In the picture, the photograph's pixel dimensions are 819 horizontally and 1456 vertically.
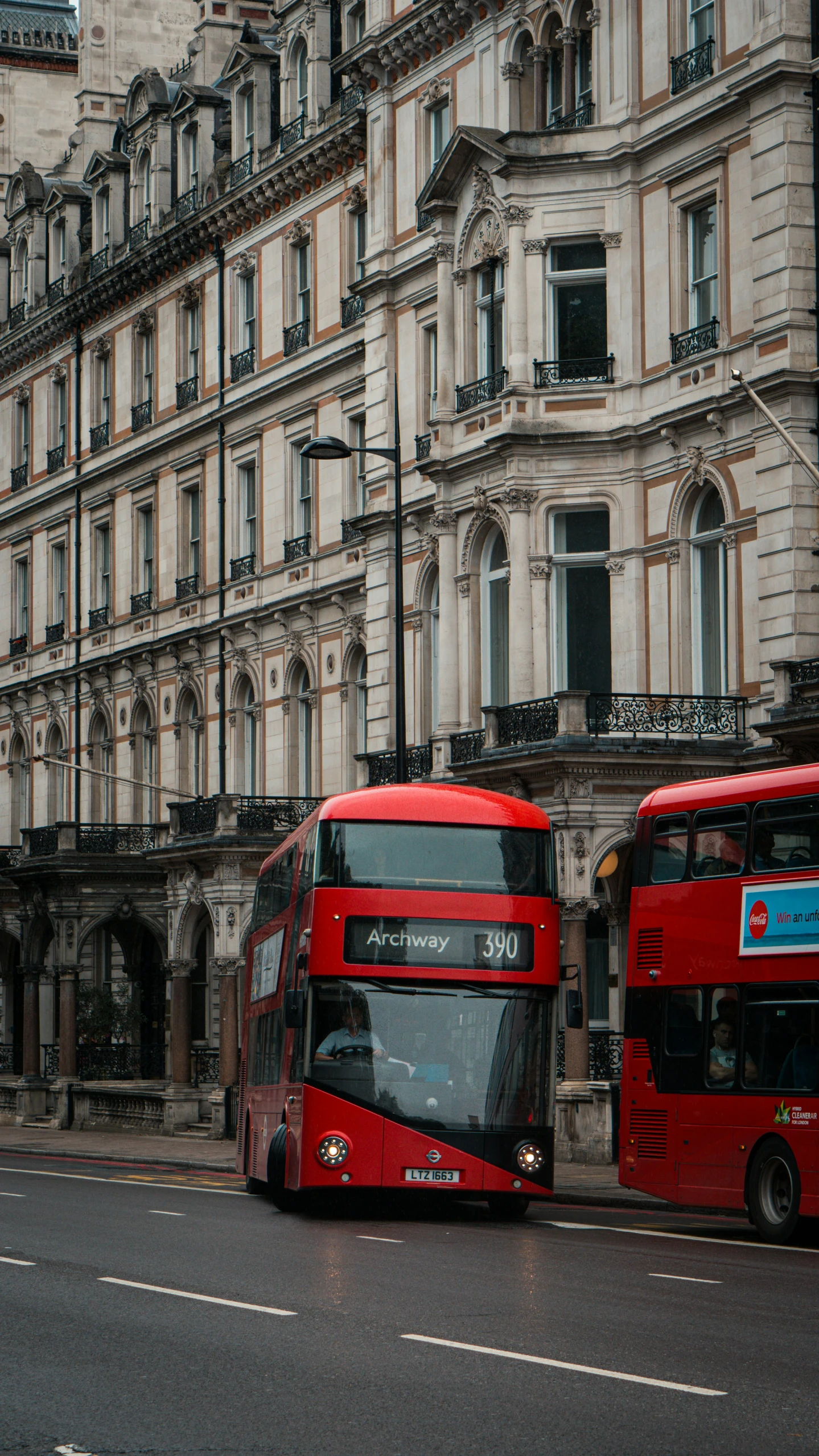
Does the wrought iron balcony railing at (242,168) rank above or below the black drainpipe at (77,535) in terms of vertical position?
above

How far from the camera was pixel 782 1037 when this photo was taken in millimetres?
20016

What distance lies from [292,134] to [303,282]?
3.16 meters

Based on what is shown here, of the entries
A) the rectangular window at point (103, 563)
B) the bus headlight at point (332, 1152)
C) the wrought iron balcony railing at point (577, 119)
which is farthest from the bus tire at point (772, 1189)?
the rectangular window at point (103, 563)

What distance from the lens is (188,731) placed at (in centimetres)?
5078

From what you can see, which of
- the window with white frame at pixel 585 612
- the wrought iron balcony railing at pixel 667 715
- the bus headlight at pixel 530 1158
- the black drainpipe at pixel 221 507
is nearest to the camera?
the bus headlight at pixel 530 1158

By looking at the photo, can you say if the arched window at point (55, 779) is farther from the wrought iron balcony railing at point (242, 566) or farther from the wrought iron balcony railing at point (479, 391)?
the wrought iron balcony railing at point (479, 391)

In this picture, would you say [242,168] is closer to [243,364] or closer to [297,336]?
[243,364]

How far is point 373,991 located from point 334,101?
28253 millimetres

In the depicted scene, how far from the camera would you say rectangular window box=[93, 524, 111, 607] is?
55844 millimetres

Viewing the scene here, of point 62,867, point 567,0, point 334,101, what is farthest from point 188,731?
point 567,0

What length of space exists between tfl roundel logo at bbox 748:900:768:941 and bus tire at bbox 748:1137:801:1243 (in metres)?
1.84

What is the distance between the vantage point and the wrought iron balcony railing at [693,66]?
3209 cm

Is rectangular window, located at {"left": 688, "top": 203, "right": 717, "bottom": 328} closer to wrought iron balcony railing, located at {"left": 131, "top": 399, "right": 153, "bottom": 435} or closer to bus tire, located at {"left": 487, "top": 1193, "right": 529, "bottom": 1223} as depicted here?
bus tire, located at {"left": 487, "top": 1193, "right": 529, "bottom": 1223}

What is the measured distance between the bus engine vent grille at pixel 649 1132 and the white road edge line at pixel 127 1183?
21.7 ft
